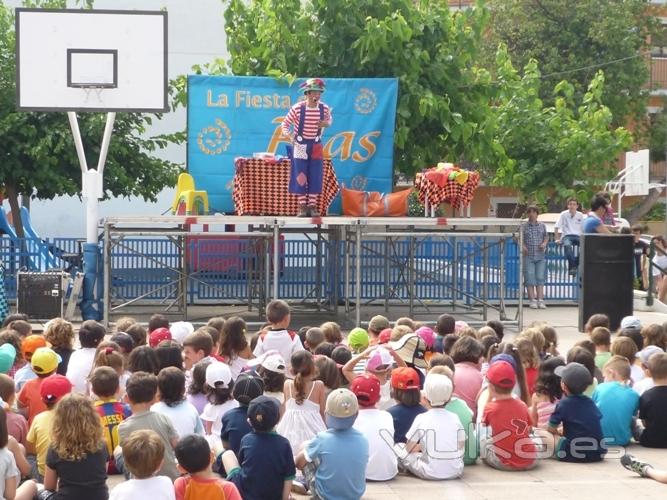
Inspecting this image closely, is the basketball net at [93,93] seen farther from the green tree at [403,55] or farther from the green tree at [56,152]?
the green tree at [56,152]

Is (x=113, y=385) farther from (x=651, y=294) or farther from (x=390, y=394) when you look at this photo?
(x=651, y=294)

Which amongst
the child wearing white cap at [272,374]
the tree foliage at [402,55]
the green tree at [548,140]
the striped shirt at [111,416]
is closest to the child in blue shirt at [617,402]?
the child wearing white cap at [272,374]

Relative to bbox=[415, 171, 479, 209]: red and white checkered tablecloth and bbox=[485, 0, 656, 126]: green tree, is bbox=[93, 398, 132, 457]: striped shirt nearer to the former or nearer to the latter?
bbox=[415, 171, 479, 209]: red and white checkered tablecloth

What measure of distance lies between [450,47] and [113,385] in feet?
51.0

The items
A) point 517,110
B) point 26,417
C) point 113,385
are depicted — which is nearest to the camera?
point 113,385

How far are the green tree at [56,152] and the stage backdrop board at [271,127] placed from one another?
4818 mm

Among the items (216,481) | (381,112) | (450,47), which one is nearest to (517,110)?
(450,47)

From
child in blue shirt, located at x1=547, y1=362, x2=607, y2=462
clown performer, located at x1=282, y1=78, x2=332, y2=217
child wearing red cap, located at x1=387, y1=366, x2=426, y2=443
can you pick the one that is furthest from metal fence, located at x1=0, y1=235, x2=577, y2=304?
child wearing red cap, located at x1=387, y1=366, x2=426, y2=443

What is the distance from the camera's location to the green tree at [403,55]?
21.6 metres

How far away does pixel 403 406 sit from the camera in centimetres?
910

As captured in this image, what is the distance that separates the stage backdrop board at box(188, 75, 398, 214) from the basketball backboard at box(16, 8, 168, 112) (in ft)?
2.48

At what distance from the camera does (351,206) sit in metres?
18.5

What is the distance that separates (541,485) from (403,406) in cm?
117

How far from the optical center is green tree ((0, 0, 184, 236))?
23.2 meters
